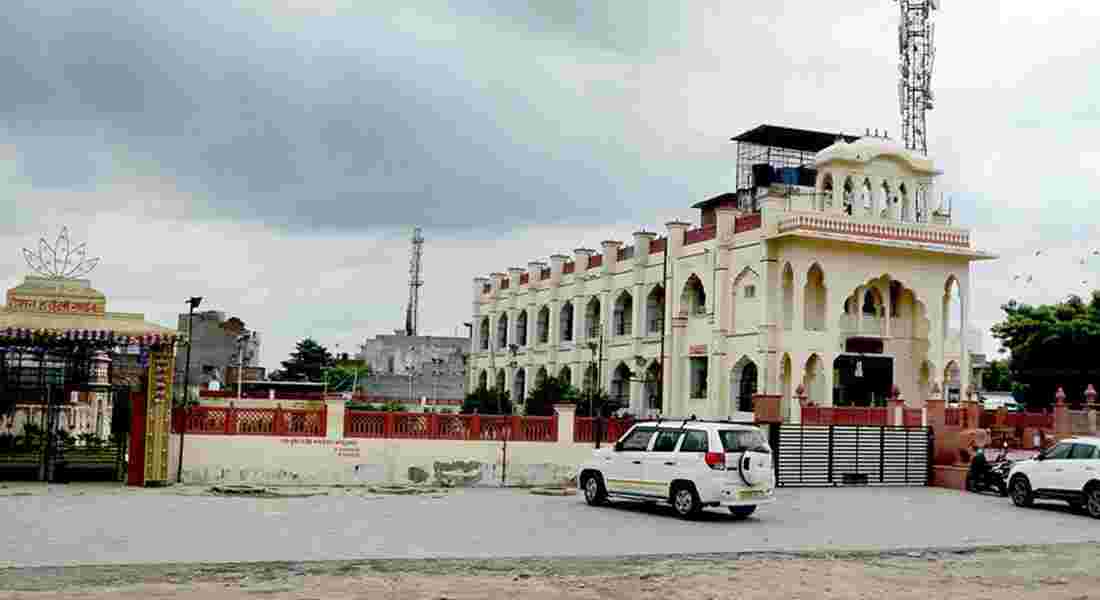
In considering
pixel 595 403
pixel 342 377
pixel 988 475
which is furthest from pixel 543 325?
pixel 342 377

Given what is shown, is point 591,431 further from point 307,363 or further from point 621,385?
point 307,363

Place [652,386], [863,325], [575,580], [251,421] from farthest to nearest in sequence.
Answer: [652,386]
[863,325]
[251,421]
[575,580]

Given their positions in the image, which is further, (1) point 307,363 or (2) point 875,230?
(1) point 307,363

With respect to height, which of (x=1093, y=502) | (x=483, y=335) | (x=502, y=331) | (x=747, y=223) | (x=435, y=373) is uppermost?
(x=747, y=223)

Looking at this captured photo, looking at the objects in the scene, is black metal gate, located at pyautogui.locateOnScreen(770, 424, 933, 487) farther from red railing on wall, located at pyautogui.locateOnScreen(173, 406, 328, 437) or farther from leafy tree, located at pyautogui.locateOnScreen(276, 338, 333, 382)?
leafy tree, located at pyautogui.locateOnScreen(276, 338, 333, 382)

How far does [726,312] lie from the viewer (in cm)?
4347

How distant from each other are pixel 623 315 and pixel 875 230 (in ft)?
45.3

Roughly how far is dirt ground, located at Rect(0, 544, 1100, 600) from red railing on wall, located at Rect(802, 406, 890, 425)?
1537 cm

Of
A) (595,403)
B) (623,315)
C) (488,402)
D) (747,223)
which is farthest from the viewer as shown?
(488,402)

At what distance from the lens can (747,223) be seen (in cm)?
4278

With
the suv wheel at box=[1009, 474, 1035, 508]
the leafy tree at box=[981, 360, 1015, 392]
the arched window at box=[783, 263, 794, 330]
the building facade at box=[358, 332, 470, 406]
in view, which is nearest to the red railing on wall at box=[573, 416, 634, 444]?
the suv wheel at box=[1009, 474, 1035, 508]

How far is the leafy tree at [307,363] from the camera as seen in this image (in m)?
105

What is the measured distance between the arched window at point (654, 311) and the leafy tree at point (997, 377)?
137ft

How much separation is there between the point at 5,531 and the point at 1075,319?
162 feet
